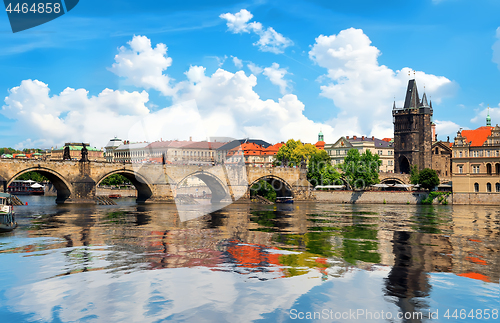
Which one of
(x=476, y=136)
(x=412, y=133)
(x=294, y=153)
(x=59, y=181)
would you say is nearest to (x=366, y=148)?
(x=412, y=133)

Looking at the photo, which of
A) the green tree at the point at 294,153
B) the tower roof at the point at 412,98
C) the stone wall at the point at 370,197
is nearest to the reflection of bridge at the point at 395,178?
the tower roof at the point at 412,98

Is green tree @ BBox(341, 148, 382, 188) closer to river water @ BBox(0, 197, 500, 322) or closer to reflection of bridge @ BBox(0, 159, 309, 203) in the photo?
reflection of bridge @ BBox(0, 159, 309, 203)

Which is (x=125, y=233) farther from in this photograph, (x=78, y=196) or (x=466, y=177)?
(x=466, y=177)

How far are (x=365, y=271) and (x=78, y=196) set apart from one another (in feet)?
141

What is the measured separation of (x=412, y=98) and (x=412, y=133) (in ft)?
24.8

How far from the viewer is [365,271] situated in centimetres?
1366

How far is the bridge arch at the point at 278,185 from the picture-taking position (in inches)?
2662

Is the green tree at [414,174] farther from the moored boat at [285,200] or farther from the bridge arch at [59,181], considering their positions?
the bridge arch at [59,181]

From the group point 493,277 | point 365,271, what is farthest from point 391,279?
point 493,277

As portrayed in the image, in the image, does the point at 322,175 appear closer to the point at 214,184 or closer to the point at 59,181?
the point at 214,184

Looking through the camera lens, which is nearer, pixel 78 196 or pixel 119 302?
pixel 119 302

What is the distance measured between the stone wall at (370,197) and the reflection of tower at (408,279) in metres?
44.0

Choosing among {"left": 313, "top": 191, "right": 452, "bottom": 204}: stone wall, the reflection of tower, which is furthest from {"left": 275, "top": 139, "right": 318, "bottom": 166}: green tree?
the reflection of tower

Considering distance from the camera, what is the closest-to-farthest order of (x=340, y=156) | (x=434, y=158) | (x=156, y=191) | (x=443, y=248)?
(x=443, y=248) < (x=156, y=191) < (x=434, y=158) < (x=340, y=156)
